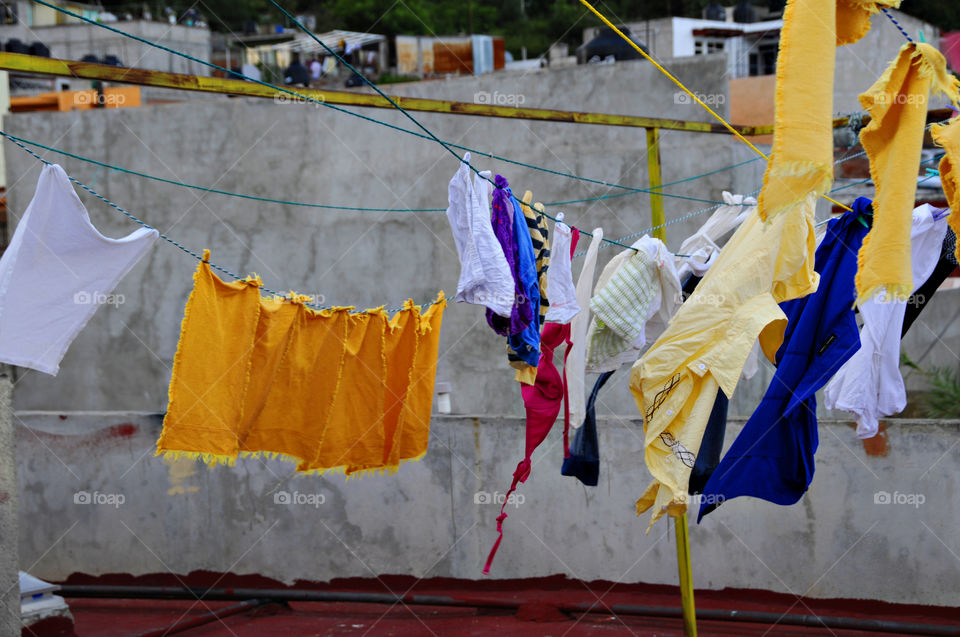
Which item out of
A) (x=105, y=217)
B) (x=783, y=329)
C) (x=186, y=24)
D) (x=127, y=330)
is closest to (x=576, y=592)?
(x=783, y=329)

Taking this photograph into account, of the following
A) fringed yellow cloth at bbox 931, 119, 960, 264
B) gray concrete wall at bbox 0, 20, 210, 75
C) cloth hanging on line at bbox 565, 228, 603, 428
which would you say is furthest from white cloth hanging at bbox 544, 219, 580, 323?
gray concrete wall at bbox 0, 20, 210, 75

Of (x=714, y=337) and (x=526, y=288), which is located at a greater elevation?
(x=526, y=288)

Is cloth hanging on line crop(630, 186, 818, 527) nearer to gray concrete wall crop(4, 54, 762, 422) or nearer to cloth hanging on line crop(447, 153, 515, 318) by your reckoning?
cloth hanging on line crop(447, 153, 515, 318)

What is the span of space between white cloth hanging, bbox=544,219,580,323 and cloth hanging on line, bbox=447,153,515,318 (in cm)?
63

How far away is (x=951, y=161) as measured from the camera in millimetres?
4270

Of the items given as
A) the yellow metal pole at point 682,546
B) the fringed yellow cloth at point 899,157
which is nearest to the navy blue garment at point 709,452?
the yellow metal pole at point 682,546

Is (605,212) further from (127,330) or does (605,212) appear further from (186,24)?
(186,24)

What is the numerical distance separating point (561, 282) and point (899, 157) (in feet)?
7.06

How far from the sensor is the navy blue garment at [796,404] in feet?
17.3

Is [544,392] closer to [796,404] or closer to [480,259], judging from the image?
[480,259]

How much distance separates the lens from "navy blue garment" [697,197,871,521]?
5.28 m

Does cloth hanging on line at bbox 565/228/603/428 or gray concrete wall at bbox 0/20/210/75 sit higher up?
gray concrete wall at bbox 0/20/210/75

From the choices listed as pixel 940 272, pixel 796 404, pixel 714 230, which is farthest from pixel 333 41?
pixel 796 404

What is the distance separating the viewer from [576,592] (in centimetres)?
Answer: 840
